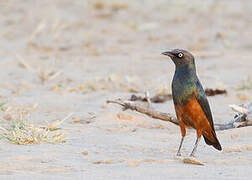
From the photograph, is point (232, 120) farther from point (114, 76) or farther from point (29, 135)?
point (114, 76)

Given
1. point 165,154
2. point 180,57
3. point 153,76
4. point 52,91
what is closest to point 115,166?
point 165,154

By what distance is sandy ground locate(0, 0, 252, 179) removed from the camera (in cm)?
404

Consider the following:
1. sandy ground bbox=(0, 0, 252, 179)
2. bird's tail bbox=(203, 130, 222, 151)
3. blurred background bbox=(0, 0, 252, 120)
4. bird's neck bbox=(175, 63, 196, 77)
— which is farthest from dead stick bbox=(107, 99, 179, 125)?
blurred background bbox=(0, 0, 252, 120)

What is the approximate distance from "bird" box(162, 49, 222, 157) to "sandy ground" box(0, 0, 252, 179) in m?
0.21

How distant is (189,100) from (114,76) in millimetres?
3225

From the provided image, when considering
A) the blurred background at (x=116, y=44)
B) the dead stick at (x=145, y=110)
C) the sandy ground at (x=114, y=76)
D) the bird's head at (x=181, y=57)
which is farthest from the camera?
the blurred background at (x=116, y=44)

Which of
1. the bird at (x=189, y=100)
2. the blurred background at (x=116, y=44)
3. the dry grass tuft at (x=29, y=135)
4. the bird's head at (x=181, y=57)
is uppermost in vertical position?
the bird's head at (x=181, y=57)

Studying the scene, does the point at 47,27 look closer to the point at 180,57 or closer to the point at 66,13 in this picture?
the point at 66,13

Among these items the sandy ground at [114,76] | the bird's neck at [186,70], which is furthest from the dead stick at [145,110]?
the bird's neck at [186,70]

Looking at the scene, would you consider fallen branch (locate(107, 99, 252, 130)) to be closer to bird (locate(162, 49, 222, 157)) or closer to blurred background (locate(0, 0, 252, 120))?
bird (locate(162, 49, 222, 157))

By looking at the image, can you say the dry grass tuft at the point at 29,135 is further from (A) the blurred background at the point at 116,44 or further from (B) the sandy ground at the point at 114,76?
(A) the blurred background at the point at 116,44

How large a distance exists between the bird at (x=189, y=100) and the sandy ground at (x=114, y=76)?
21 centimetres

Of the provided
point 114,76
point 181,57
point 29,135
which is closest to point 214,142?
point 181,57

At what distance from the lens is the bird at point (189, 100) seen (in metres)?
4.49
